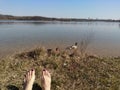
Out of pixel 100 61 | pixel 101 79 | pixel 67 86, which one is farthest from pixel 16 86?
pixel 100 61

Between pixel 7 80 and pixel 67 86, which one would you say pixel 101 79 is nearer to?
pixel 67 86

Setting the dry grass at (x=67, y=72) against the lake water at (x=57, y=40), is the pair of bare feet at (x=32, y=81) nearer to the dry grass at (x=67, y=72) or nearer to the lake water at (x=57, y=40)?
the dry grass at (x=67, y=72)

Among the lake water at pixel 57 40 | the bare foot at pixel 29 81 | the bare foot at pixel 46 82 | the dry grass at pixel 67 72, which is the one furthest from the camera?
the lake water at pixel 57 40

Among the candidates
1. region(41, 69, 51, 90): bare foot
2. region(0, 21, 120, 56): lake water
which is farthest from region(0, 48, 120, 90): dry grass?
region(0, 21, 120, 56): lake water

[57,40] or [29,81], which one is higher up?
[29,81]

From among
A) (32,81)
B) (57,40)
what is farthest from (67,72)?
(57,40)

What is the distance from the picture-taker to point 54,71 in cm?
483

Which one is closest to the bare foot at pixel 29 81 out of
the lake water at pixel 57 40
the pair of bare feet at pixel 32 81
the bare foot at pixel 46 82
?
the pair of bare feet at pixel 32 81

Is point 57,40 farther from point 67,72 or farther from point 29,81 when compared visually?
point 29,81

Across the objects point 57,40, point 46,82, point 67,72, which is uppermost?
point 46,82

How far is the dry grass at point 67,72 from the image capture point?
4.00 meters

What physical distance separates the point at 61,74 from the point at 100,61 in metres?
1.66

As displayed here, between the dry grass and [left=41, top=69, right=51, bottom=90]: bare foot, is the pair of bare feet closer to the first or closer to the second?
[left=41, top=69, right=51, bottom=90]: bare foot

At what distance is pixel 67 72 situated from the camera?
480 cm
